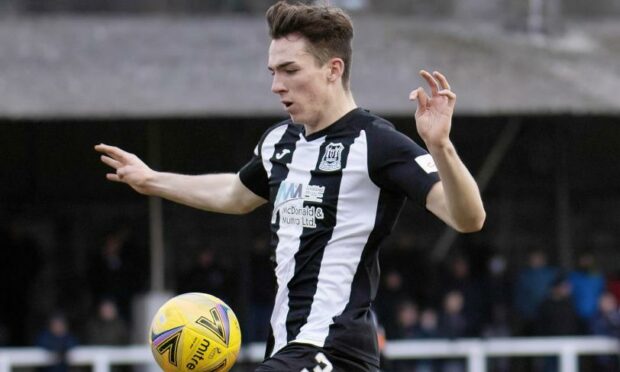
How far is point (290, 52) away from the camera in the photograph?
498 centimetres

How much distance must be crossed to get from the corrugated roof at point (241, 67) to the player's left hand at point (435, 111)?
9060 millimetres

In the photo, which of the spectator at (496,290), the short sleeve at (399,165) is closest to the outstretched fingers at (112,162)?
the short sleeve at (399,165)

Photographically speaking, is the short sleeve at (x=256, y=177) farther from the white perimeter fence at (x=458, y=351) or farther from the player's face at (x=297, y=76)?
the white perimeter fence at (x=458, y=351)

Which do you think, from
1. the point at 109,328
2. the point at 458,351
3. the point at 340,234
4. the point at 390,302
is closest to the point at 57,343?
the point at 109,328

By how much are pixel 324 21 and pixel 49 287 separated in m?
12.2

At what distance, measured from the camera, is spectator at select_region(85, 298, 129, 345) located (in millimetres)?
14030

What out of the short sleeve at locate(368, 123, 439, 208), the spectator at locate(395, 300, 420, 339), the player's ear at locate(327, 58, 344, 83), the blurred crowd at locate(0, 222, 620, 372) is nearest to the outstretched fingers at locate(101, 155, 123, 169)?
the player's ear at locate(327, 58, 344, 83)

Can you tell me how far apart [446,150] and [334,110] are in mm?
811

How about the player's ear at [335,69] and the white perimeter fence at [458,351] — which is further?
the white perimeter fence at [458,351]

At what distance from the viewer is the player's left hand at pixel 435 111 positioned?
4375 millimetres

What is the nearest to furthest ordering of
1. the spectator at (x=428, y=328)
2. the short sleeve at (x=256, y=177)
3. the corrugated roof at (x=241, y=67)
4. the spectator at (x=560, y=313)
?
1. the short sleeve at (x=256, y=177)
2. the corrugated roof at (x=241, y=67)
3. the spectator at (x=428, y=328)
4. the spectator at (x=560, y=313)

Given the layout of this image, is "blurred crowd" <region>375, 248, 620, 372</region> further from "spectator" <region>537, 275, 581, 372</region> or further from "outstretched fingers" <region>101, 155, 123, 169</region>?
"outstretched fingers" <region>101, 155, 123, 169</region>

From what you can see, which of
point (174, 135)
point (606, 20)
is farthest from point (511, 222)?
point (174, 135)

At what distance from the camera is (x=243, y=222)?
53.3 ft
